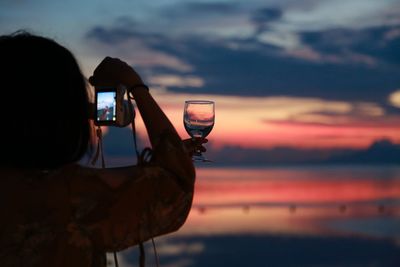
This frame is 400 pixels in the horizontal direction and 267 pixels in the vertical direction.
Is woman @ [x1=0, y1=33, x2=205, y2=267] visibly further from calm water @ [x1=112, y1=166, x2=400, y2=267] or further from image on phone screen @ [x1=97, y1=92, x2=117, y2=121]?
calm water @ [x1=112, y1=166, x2=400, y2=267]

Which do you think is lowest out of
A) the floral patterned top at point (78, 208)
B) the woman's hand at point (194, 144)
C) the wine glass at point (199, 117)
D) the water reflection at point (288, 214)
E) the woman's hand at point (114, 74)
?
the water reflection at point (288, 214)

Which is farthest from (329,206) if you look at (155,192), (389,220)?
(155,192)

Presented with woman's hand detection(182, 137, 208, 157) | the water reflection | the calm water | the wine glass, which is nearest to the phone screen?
woman's hand detection(182, 137, 208, 157)

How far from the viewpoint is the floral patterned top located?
1433 millimetres

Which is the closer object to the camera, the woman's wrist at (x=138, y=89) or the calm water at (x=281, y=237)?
the woman's wrist at (x=138, y=89)

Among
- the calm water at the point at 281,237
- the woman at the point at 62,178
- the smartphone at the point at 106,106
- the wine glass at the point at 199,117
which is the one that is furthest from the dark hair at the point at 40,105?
the calm water at the point at 281,237

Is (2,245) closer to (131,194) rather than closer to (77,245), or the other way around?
(77,245)

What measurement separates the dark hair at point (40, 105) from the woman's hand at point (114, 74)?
13 centimetres

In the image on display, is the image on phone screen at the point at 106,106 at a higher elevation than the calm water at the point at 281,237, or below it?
higher

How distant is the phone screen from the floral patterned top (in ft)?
1.02

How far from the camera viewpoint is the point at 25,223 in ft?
4.71

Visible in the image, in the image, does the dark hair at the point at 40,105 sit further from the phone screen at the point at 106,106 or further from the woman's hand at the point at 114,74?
the phone screen at the point at 106,106

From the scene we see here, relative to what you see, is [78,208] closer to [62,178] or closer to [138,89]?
[62,178]

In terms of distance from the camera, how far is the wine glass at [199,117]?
2.31m
